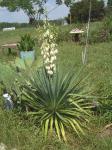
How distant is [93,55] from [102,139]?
31.7ft

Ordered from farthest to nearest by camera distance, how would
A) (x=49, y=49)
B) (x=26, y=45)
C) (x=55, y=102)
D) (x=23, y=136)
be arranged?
1. (x=26, y=45)
2. (x=55, y=102)
3. (x=49, y=49)
4. (x=23, y=136)

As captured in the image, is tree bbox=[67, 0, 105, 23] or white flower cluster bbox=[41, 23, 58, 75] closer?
white flower cluster bbox=[41, 23, 58, 75]

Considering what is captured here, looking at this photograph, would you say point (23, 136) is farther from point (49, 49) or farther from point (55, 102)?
point (49, 49)

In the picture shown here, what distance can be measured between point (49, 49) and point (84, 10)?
4189 centimetres

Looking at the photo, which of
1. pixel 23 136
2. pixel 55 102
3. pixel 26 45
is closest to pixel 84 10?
pixel 26 45

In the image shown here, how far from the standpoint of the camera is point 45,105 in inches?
275

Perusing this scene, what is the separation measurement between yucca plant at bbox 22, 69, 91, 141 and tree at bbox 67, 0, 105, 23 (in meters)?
38.4

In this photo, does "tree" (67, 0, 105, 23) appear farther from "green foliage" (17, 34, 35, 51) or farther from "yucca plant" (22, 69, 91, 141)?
"yucca plant" (22, 69, 91, 141)

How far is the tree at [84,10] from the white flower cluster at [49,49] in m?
38.6

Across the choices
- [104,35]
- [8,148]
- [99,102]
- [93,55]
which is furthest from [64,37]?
[8,148]

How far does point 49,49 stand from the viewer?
265 inches

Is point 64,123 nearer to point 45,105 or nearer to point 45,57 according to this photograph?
point 45,105

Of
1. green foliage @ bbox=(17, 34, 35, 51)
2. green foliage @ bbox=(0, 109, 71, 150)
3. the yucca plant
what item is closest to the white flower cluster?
the yucca plant

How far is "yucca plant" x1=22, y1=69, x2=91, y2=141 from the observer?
22.4ft
